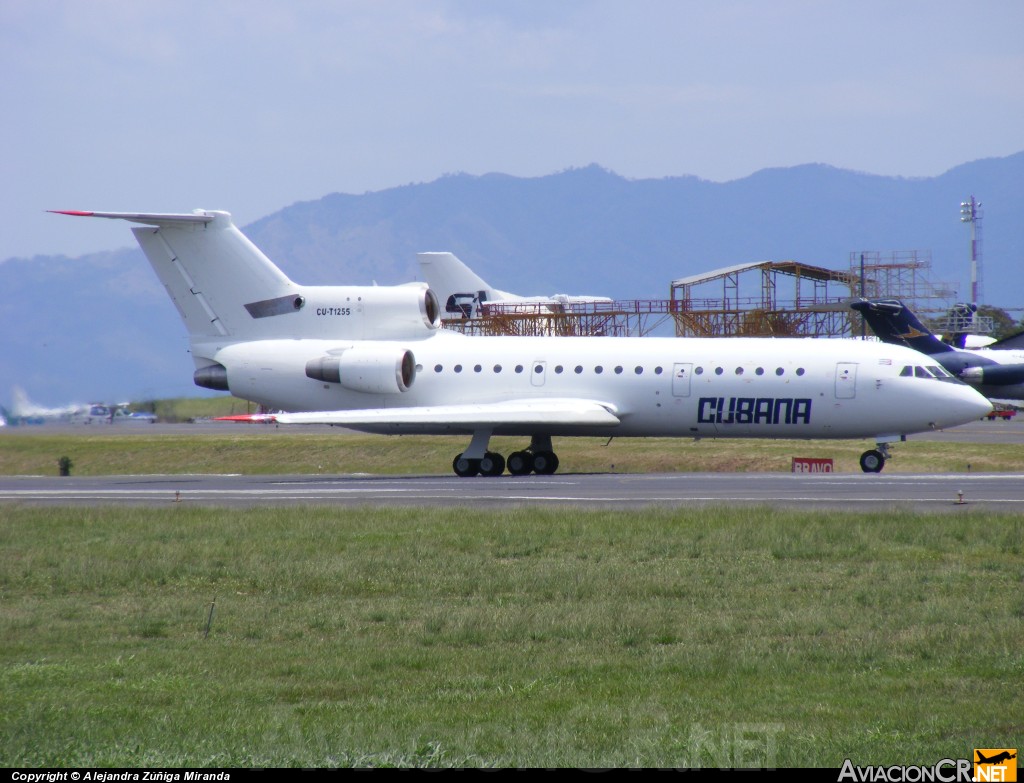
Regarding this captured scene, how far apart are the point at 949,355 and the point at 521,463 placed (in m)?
29.9

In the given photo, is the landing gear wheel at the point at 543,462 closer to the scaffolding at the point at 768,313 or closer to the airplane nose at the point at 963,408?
the airplane nose at the point at 963,408

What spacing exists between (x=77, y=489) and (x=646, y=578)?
18862 millimetres

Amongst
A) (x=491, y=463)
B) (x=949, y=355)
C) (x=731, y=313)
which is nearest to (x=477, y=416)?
(x=491, y=463)

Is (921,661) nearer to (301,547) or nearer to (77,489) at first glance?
(301,547)

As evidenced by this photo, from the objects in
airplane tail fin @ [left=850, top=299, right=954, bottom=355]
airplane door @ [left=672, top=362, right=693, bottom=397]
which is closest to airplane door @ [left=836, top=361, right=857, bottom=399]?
airplane door @ [left=672, top=362, right=693, bottom=397]

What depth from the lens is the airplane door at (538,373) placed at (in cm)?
3225

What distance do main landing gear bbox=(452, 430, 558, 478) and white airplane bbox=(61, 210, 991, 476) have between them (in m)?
0.04

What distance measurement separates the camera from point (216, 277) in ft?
109

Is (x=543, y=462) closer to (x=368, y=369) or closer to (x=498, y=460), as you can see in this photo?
(x=498, y=460)

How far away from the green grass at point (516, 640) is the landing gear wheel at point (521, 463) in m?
12.5

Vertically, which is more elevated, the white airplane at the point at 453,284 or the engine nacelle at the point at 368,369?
the white airplane at the point at 453,284

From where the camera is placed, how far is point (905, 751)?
7.59 metres

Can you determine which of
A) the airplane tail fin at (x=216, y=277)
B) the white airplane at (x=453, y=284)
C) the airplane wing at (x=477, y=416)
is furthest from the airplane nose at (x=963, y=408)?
the white airplane at (x=453, y=284)

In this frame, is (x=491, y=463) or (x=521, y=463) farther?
(x=521, y=463)
